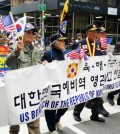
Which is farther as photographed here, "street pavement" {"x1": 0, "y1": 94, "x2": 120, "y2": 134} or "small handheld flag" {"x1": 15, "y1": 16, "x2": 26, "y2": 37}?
"street pavement" {"x1": 0, "y1": 94, "x2": 120, "y2": 134}

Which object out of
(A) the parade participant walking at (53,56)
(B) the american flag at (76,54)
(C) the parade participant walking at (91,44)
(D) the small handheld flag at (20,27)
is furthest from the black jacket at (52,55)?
(C) the parade participant walking at (91,44)

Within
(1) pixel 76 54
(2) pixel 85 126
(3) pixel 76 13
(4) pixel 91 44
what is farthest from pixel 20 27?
(3) pixel 76 13

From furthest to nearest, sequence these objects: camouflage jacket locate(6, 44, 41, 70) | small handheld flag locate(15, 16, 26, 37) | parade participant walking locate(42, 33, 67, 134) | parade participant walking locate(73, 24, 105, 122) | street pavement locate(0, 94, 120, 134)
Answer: parade participant walking locate(73, 24, 105, 122), street pavement locate(0, 94, 120, 134), parade participant walking locate(42, 33, 67, 134), small handheld flag locate(15, 16, 26, 37), camouflage jacket locate(6, 44, 41, 70)

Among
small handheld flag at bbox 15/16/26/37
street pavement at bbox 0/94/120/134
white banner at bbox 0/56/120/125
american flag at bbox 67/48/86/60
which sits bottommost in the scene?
street pavement at bbox 0/94/120/134

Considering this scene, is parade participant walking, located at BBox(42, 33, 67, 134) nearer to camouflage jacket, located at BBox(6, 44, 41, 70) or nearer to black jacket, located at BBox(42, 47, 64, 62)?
black jacket, located at BBox(42, 47, 64, 62)

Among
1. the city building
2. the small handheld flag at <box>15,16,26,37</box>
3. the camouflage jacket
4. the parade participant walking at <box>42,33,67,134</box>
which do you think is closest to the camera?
the camouflage jacket

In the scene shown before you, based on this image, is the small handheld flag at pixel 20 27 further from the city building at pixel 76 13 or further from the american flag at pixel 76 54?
the city building at pixel 76 13

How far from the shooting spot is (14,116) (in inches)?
155

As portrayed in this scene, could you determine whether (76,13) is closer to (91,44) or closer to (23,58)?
(91,44)

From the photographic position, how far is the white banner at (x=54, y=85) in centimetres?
395

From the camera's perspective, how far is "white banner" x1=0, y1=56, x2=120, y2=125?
3953mm

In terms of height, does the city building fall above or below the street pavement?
above

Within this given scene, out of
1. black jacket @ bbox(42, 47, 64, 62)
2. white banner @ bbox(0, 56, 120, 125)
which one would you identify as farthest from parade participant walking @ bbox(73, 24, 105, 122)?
black jacket @ bbox(42, 47, 64, 62)

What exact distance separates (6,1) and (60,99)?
132 feet
